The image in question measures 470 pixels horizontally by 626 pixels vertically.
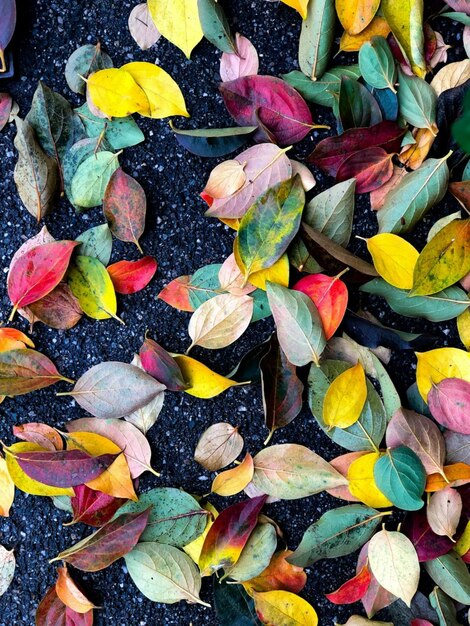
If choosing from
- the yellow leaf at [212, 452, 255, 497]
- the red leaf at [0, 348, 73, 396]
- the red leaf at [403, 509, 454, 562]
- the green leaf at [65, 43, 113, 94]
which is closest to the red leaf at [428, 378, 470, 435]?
the red leaf at [403, 509, 454, 562]

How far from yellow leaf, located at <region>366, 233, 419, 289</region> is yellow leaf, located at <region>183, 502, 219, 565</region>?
13.2 inches

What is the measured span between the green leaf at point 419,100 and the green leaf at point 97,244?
14.5 inches

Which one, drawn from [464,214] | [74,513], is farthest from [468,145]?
[74,513]

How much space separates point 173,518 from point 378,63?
0.56m

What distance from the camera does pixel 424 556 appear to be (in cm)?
76

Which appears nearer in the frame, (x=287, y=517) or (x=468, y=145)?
(x=468, y=145)

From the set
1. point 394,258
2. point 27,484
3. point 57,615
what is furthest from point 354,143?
point 57,615

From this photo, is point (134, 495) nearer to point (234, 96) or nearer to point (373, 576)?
point (373, 576)

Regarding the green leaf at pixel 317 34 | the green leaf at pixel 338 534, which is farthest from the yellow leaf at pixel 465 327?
the green leaf at pixel 317 34

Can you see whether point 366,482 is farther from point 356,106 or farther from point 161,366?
point 356,106

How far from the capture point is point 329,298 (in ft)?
2.47

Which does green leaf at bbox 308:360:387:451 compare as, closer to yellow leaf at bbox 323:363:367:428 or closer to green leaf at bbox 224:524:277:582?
yellow leaf at bbox 323:363:367:428

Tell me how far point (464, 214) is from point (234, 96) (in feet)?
0.95

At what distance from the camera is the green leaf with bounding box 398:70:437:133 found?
2.45ft
